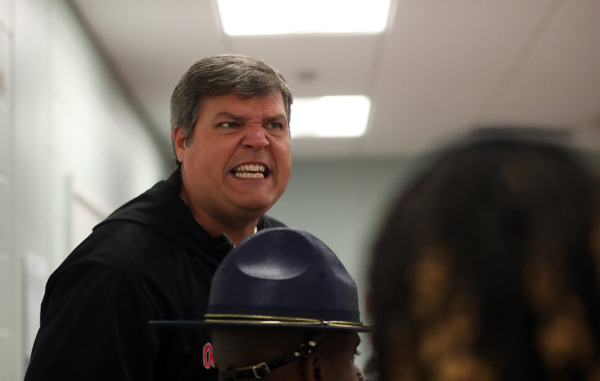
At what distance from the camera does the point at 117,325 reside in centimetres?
139

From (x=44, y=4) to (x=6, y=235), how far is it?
4.05ft

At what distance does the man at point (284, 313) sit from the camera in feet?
3.32

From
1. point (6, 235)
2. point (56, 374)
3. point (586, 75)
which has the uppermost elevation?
point (586, 75)

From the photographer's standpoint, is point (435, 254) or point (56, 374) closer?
point (435, 254)

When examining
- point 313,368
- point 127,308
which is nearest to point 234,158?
point 127,308

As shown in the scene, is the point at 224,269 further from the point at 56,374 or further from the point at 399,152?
the point at 399,152

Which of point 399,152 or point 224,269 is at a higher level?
point 399,152

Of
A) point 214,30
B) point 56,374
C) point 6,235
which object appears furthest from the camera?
point 214,30

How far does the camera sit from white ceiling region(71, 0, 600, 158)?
14.5 ft

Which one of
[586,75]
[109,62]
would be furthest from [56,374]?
[586,75]

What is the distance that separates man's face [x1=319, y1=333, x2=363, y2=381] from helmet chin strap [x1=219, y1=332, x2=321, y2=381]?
0.05 ft

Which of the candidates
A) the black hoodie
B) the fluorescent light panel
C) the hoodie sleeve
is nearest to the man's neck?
the black hoodie

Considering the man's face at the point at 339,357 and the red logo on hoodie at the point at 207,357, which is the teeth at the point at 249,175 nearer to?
the red logo on hoodie at the point at 207,357

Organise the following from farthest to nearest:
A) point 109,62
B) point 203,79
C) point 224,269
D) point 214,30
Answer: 1. point 109,62
2. point 214,30
3. point 203,79
4. point 224,269
